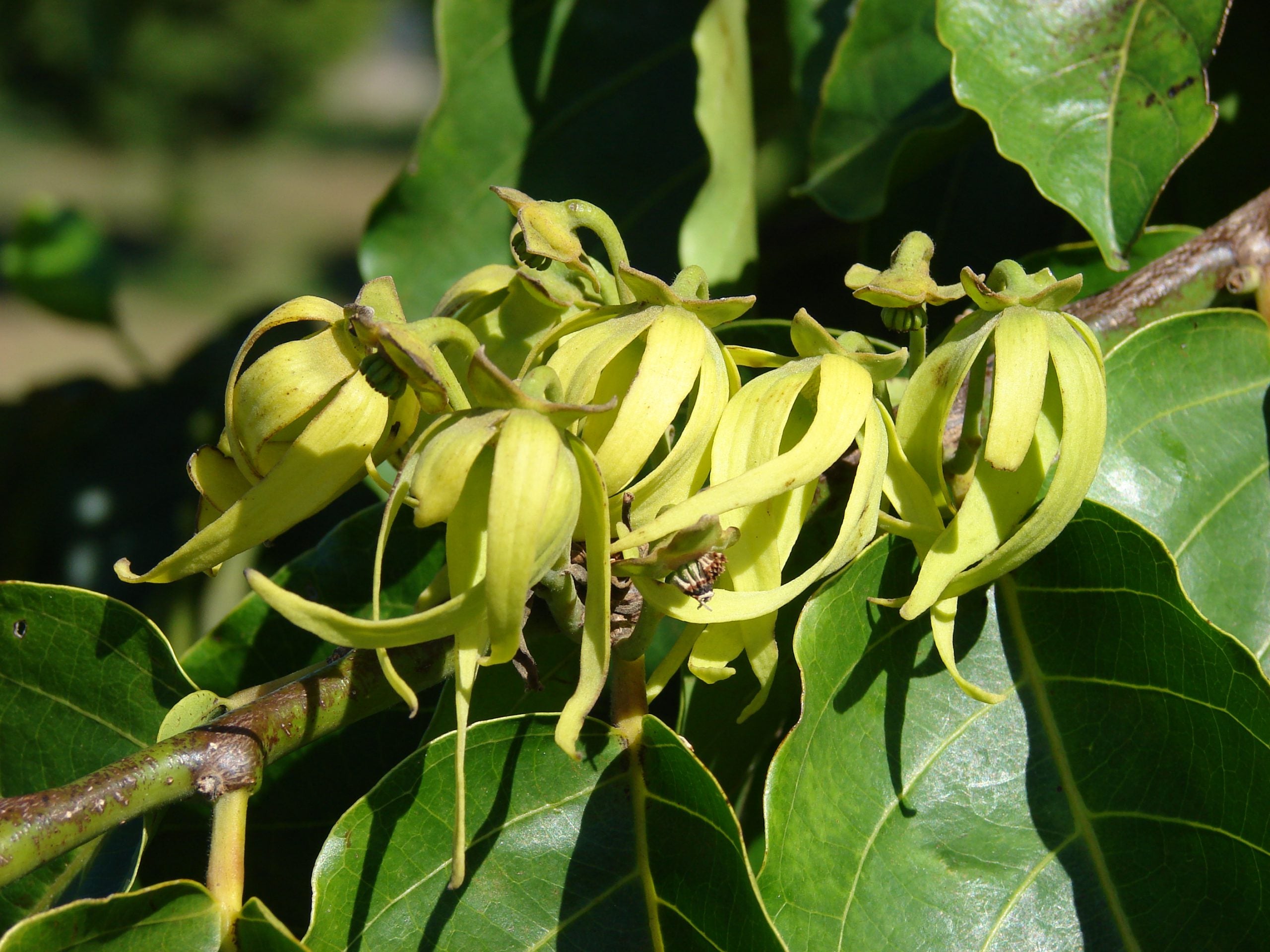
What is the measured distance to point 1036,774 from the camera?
2.57 ft

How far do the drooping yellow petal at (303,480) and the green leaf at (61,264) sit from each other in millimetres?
1846

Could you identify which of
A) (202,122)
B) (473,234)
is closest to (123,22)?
(202,122)

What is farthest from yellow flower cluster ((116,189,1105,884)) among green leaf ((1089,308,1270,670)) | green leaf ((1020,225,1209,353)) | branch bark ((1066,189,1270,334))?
green leaf ((1020,225,1209,353))

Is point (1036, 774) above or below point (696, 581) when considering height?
below

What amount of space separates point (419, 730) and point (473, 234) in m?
0.69

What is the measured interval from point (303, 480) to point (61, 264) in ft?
6.21

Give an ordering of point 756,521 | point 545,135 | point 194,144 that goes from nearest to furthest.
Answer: point 756,521
point 545,135
point 194,144

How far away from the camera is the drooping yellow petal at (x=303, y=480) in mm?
658

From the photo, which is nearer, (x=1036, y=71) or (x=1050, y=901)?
(x=1050, y=901)

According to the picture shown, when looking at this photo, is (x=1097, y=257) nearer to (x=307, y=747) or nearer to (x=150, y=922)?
(x=307, y=747)

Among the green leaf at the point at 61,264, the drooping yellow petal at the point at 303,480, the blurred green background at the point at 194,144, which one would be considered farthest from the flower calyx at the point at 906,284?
the blurred green background at the point at 194,144

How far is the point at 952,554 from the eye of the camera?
2.22 ft

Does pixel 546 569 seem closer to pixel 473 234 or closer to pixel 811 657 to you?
pixel 811 657

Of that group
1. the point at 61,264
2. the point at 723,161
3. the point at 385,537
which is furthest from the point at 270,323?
the point at 61,264
